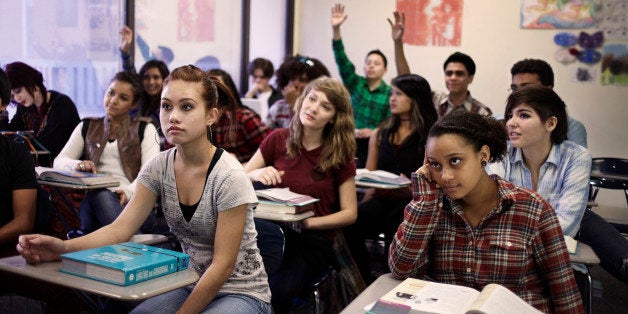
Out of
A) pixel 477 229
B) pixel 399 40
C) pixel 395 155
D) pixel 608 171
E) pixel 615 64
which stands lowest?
pixel 608 171

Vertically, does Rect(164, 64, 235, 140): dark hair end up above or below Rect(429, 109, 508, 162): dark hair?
above

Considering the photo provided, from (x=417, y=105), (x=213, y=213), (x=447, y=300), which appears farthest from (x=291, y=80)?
(x=447, y=300)

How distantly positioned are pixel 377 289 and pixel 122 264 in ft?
2.18

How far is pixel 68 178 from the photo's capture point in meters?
3.18

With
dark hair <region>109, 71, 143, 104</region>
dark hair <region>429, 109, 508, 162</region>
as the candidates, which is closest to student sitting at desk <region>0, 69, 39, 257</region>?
dark hair <region>109, 71, 143, 104</region>

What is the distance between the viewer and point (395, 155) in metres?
4.18

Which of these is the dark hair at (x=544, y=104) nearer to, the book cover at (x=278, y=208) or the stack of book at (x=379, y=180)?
the stack of book at (x=379, y=180)

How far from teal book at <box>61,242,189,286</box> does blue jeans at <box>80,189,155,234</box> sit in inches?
58.5

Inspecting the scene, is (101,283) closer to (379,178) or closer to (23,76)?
(379,178)

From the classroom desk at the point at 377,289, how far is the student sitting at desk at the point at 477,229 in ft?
0.18

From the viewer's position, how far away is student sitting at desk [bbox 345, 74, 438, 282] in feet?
12.8

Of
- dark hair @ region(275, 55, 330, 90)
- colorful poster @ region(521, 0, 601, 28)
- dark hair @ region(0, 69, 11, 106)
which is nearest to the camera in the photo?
dark hair @ region(0, 69, 11, 106)

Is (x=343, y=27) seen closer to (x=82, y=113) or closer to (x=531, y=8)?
(x=531, y=8)

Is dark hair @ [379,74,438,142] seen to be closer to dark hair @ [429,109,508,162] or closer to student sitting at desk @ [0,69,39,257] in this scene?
dark hair @ [429,109,508,162]
